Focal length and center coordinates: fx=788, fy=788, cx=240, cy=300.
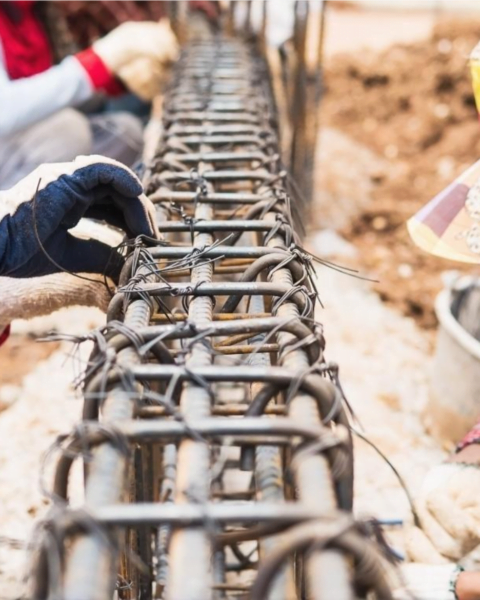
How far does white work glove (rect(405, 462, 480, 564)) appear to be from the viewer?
182 centimetres

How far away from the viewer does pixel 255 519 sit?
0.88 m

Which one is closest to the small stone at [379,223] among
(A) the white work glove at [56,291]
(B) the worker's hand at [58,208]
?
(A) the white work glove at [56,291]

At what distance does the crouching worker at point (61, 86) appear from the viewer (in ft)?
8.97

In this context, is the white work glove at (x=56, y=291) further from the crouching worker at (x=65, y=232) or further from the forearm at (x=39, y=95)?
the forearm at (x=39, y=95)

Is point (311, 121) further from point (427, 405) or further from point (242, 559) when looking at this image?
point (242, 559)

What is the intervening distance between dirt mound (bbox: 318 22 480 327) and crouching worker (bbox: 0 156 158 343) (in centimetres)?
245

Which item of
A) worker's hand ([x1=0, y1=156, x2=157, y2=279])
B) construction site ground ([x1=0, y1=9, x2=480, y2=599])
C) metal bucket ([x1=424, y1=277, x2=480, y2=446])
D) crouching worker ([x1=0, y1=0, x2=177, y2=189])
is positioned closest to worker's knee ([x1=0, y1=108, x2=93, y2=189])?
crouching worker ([x1=0, y1=0, x2=177, y2=189])

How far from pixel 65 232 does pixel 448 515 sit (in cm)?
108

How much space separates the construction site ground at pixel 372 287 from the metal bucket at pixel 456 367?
0.39 ft

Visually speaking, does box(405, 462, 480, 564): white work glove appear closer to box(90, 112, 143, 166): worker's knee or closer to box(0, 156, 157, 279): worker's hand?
box(0, 156, 157, 279): worker's hand

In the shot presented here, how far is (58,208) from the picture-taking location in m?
1.54

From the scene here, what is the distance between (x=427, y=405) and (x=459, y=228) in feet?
4.34

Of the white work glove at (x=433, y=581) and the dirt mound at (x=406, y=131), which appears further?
the dirt mound at (x=406, y=131)

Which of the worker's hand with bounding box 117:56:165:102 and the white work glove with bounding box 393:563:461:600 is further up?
the worker's hand with bounding box 117:56:165:102
